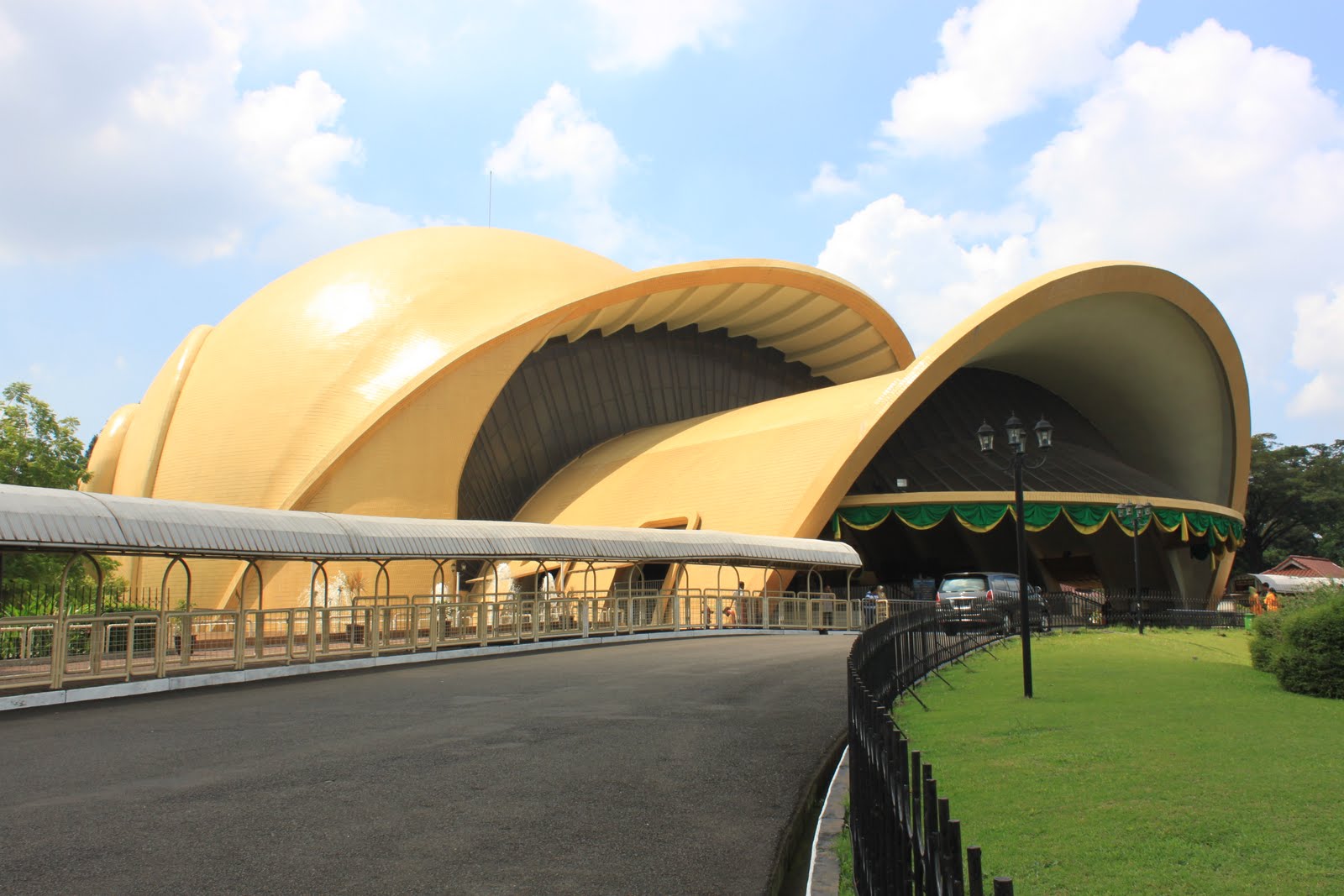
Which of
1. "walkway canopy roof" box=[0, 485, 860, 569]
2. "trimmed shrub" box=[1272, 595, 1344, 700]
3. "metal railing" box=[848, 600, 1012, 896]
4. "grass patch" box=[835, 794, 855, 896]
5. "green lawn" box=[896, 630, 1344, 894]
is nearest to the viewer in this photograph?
"metal railing" box=[848, 600, 1012, 896]

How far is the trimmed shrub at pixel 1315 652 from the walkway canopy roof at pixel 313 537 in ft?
42.2

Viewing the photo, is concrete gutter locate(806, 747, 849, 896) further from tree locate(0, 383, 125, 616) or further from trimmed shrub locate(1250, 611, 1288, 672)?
tree locate(0, 383, 125, 616)

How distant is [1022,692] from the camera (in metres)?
12.1

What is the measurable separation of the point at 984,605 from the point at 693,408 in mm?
21863

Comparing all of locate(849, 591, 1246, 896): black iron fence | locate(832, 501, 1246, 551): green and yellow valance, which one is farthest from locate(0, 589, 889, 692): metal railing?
locate(849, 591, 1246, 896): black iron fence

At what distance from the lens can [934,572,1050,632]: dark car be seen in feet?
56.1

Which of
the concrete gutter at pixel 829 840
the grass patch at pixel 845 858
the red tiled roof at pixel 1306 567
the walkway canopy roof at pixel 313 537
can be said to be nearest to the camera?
the concrete gutter at pixel 829 840

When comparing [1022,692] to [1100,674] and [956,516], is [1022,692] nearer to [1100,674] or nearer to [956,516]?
[1100,674]

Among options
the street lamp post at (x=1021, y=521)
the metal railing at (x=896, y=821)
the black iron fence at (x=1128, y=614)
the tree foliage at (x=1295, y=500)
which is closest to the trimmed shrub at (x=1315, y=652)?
the street lamp post at (x=1021, y=521)

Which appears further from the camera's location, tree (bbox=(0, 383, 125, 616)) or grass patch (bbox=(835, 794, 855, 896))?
tree (bbox=(0, 383, 125, 616))

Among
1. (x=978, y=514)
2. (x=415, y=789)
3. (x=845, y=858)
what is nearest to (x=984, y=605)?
(x=978, y=514)

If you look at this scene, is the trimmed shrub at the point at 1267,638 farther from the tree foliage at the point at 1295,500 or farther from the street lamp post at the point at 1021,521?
the tree foliage at the point at 1295,500

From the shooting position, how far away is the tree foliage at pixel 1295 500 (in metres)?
66.1

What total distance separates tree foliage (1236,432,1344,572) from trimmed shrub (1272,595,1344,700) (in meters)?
62.0
